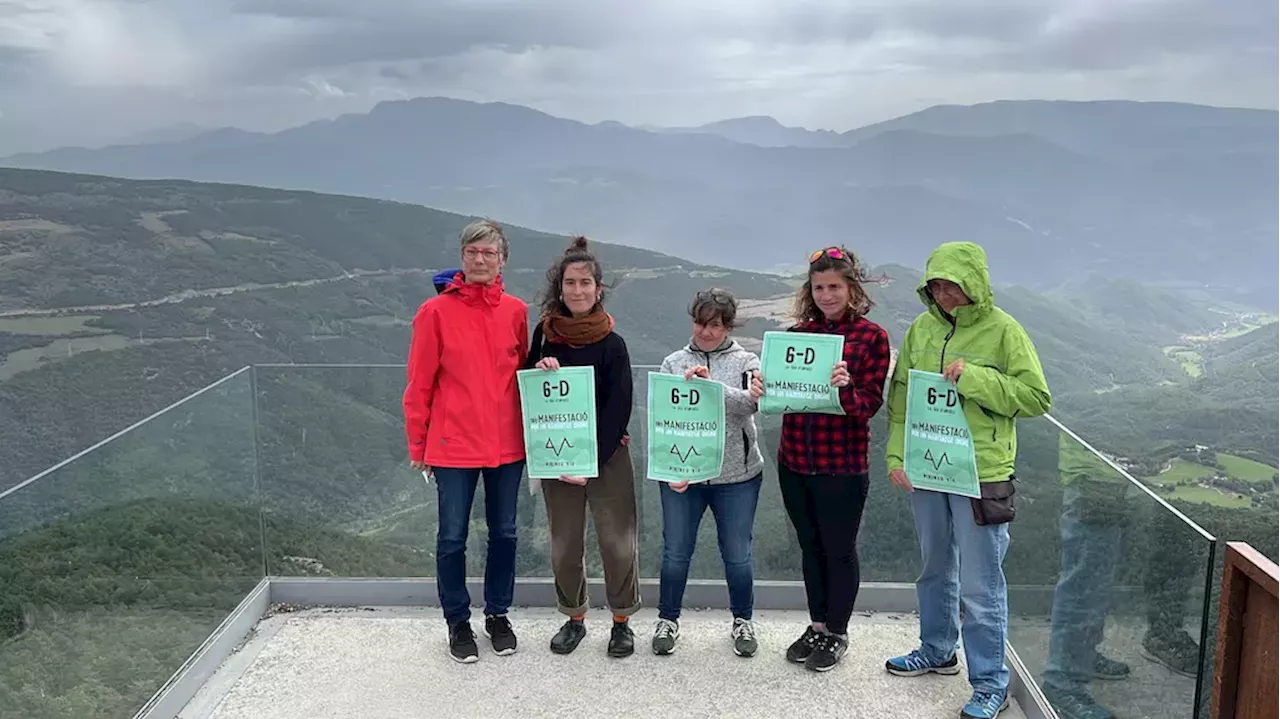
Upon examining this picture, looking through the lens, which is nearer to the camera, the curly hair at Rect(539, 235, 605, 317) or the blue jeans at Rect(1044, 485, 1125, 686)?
the blue jeans at Rect(1044, 485, 1125, 686)

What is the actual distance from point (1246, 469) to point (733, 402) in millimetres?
36995

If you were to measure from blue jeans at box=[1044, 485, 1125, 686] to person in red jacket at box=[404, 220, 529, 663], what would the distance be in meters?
2.10

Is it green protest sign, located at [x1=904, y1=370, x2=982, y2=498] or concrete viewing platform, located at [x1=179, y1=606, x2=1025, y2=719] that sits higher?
green protest sign, located at [x1=904, y1=370, x2=982, y2=498]

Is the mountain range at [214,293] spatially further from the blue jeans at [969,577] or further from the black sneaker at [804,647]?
the blue jeans at [969,577]

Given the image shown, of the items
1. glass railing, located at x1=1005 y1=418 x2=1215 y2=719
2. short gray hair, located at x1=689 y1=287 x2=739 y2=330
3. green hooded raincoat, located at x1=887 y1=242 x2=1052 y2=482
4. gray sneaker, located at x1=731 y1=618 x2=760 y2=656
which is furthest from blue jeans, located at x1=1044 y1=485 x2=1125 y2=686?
short gray hair, located at x1=689 y1=287 x2=739 y2=330

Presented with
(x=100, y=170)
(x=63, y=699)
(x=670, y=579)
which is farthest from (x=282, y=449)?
(x=100, y=170)

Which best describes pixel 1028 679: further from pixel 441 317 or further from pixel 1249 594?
pixel 441 317

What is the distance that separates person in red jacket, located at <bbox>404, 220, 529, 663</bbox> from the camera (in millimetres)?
3479

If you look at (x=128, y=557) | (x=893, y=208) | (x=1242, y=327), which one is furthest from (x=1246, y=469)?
(x=893, y=208)

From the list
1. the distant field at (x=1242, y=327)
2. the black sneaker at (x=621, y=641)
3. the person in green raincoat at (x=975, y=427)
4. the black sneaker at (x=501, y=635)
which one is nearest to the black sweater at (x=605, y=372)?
the black sneaker at (x=621, y=641)

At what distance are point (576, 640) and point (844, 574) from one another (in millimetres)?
1193

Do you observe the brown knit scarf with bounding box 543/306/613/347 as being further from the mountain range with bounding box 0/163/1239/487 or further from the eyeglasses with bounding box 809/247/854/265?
the mountain range with bounding box 0/163/1239/487

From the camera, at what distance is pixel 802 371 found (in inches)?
131

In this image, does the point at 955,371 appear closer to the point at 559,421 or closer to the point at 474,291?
the point at 559,421
